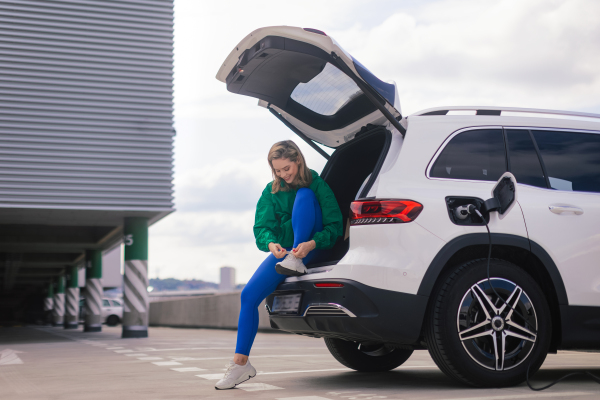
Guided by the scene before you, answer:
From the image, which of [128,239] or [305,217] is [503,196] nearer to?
[305,217]

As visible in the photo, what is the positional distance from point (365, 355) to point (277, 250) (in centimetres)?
159

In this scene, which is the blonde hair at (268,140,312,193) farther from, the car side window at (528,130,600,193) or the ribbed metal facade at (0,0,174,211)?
the ribbed metal facade at (0,0,174,211)

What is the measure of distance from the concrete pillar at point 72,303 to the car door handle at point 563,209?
32.5 m

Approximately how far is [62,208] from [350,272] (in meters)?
13.1

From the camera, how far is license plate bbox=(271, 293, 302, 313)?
14.6ft

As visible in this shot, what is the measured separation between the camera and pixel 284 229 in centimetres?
490

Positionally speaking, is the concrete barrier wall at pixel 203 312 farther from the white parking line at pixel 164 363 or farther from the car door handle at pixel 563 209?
the car door handle at pixel 563 209

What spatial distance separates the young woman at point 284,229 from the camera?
4590 millimetres

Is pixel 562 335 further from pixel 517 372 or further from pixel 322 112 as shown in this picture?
pixel 322 112

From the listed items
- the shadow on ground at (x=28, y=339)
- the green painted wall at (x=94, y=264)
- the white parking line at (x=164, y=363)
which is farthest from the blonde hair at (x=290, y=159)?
the green painted wall at (x=94, y=264)

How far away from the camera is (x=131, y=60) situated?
16.7 meters

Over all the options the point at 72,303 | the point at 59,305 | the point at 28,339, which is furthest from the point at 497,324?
the point at 59,305

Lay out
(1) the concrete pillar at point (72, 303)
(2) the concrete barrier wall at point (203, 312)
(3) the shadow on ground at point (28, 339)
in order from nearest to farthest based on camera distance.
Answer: (3) the shadow on ground at point (28, 339) < (2) the concrete barrier wall at point (203, 312) < (1) the concrete pillar at point (72, 303)

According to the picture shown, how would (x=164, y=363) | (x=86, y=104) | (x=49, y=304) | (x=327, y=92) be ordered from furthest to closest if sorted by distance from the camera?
(x=49, y=304), (x=86, y=104), (x=164, y=363), (x=327, y=92)
